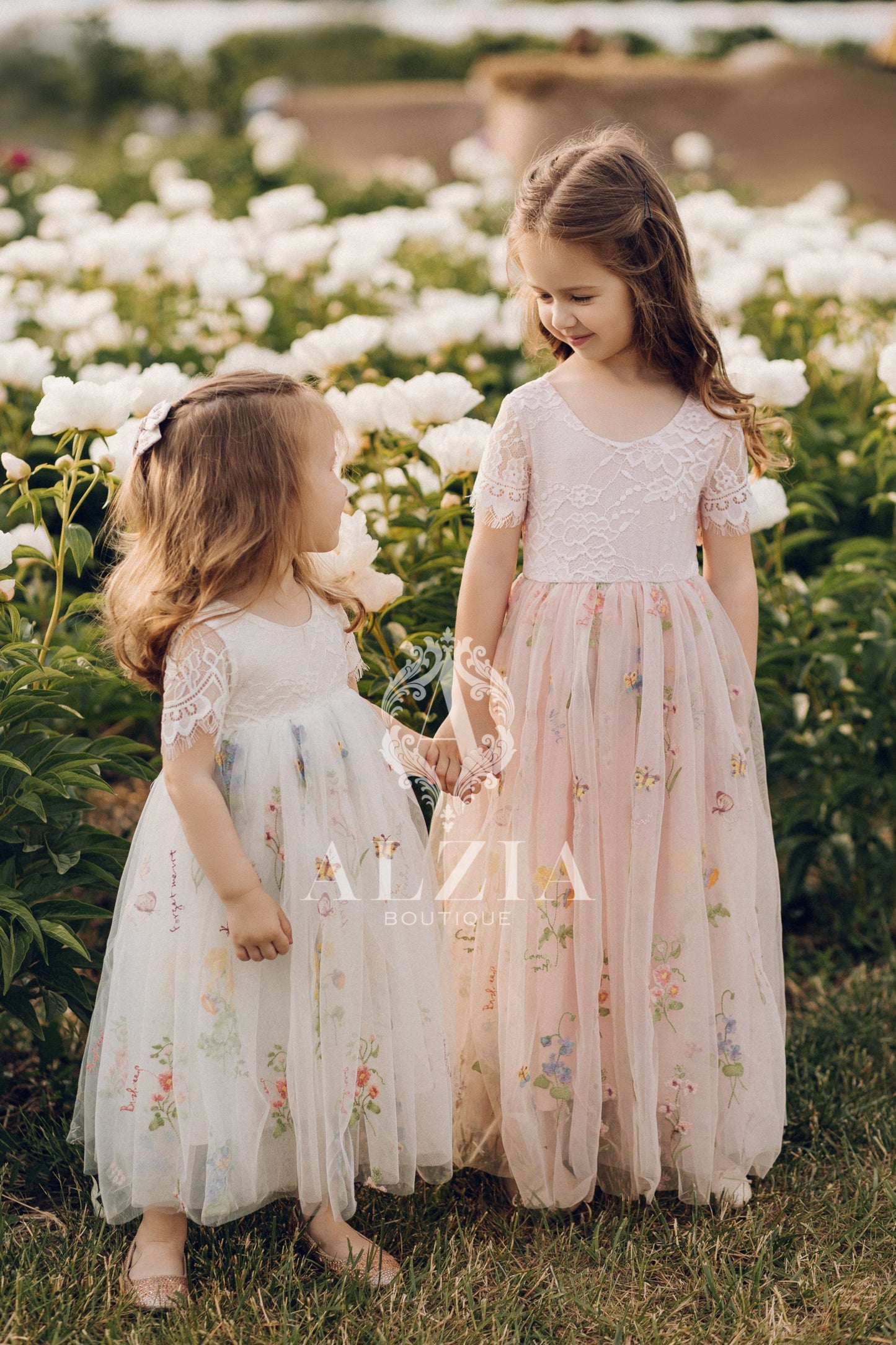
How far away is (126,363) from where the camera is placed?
3.43 metres

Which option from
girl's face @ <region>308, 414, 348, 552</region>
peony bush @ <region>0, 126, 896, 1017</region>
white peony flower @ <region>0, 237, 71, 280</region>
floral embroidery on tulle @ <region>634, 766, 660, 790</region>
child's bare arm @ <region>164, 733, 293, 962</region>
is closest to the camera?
child's bare arm @ <region>164, 733, 293, 962</region>

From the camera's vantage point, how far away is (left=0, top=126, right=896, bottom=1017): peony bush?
221 centimetres

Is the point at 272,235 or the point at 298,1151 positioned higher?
the point at 272,235

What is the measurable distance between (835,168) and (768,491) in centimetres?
966

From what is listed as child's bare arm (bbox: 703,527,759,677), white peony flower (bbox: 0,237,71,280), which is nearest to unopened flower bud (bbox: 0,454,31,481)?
child's bare arm (bbox: 703,527,759,677)

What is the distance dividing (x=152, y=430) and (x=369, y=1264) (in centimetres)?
117

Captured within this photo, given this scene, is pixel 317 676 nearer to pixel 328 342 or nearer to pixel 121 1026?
pixel 121 1026

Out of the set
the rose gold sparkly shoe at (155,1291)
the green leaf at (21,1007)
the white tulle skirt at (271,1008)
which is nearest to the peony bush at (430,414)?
the white tulle skirt at (271,1008)

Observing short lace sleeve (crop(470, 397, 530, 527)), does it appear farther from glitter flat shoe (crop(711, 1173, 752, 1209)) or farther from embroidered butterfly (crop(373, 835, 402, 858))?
glitter flat shoe (crop(711, 1173, 752, 1209))

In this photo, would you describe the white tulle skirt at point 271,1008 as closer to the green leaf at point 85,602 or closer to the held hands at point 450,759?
the held hands at point 450,759

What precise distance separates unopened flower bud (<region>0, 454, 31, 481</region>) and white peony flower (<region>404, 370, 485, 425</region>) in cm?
65

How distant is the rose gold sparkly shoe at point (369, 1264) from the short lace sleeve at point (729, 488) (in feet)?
3.79

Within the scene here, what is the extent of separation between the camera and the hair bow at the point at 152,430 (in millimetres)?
1733

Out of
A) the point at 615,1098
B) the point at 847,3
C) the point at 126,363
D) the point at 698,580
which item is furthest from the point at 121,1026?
the point at 847,3
